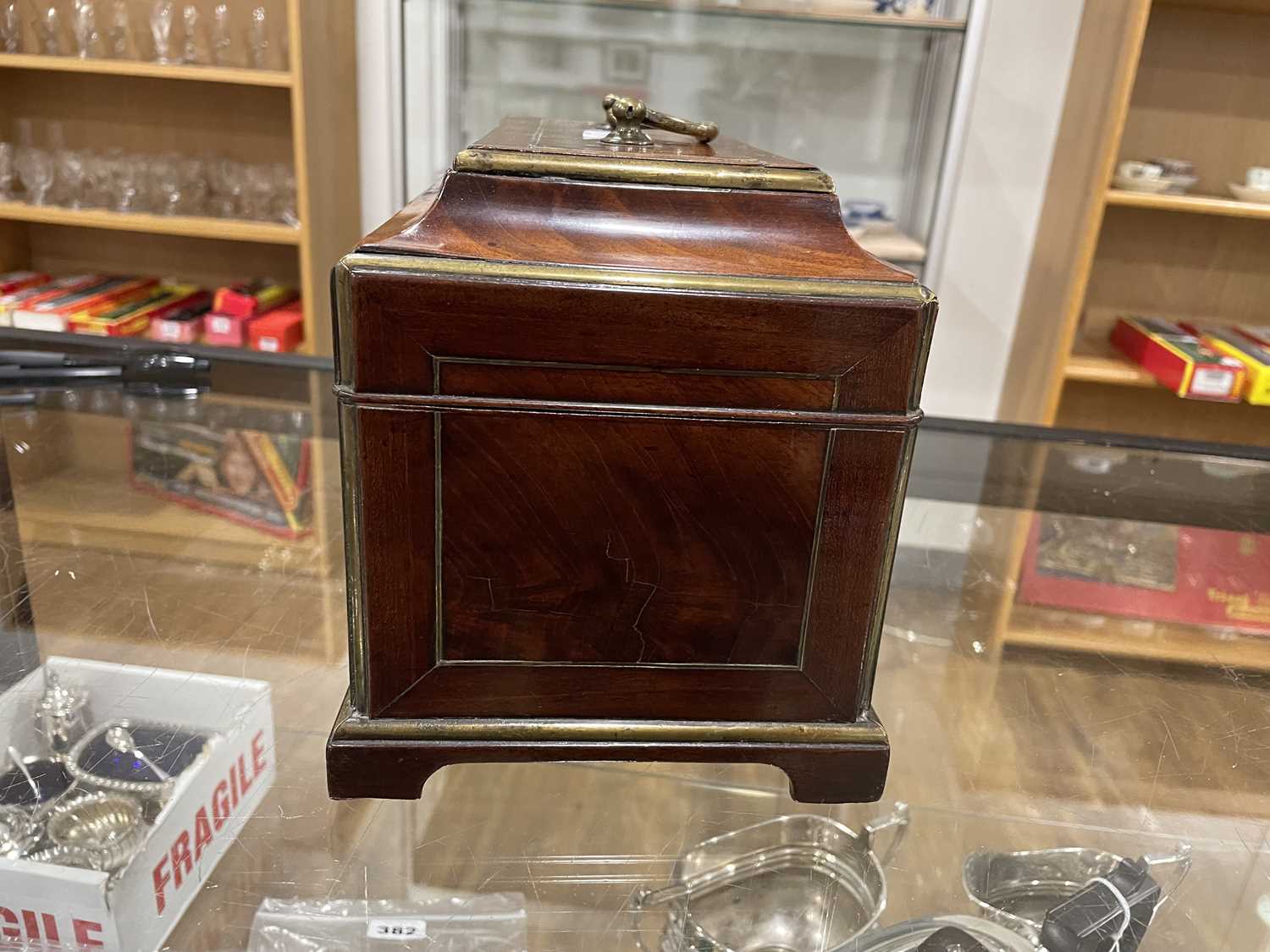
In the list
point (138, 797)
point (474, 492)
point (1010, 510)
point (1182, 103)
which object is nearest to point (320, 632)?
point (138, 797)

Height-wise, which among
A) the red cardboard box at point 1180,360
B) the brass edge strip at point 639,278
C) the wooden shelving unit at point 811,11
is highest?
the wooden shelving unit at point 811,11

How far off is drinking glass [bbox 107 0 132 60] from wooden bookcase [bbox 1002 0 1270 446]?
1703 mm

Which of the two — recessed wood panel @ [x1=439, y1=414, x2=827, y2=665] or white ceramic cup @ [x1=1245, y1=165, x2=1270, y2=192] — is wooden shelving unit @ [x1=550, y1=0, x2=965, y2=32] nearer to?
white ceramic cup @ [x1=1245, y1=165, x2=1270, y2=192]

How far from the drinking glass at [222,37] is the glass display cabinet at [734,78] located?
306mm

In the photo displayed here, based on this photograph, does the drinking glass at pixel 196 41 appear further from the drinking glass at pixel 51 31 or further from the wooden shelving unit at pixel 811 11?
the wooden shelving unit at pixel 811 11

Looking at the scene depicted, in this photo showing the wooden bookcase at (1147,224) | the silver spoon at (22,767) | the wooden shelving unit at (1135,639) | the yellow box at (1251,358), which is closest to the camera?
the silver spoon at (22,767)

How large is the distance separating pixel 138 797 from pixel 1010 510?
3.09ft

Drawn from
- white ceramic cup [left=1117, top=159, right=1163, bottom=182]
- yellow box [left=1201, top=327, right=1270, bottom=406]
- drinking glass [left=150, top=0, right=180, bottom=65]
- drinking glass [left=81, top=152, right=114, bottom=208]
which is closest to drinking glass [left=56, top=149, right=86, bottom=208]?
drinking glass [left=81, top=152, right=114, bottom=208]

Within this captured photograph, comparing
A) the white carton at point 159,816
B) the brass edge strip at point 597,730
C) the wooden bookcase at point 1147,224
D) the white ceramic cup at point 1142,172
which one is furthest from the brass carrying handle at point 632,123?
the white ceramic cup at point 1142,172

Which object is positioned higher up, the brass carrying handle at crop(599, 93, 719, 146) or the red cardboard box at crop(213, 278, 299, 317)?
the brass carrying handle at crop(599, 93, 719, 146)

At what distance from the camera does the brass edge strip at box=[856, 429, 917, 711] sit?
1.89 feet

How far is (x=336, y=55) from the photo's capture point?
1.76 m

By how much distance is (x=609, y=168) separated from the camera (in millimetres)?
569

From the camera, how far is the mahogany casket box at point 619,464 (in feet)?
1.76
